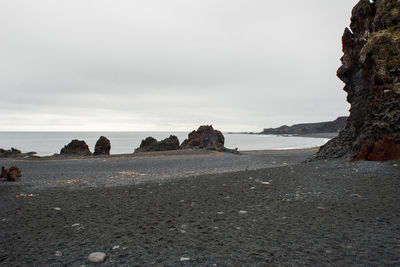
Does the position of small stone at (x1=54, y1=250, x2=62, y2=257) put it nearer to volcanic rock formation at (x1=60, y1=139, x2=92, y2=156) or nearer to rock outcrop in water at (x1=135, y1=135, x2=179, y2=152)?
rock outcrop in water at (x1=135, y1=135, x2=179, y2=152)

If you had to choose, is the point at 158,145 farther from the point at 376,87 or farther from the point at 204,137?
the point at 376,87

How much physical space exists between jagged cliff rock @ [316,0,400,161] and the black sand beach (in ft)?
9.90

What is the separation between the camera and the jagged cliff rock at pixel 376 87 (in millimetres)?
10400

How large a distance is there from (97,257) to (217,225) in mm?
2209

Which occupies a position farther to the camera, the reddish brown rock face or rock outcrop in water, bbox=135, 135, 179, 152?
rock outcrop in water, bbox=135, 135, 179, 152

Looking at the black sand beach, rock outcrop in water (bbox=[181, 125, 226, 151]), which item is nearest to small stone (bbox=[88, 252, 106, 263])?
the black sand beach

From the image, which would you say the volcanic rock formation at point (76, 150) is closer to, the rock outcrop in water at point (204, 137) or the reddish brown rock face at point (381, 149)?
the rock outcrop in water at point (204, 137)

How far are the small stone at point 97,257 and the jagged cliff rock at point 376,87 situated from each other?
37.1 feet

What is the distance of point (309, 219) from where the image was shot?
4.77 meters

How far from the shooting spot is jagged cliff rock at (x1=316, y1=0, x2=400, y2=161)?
10.4 metres

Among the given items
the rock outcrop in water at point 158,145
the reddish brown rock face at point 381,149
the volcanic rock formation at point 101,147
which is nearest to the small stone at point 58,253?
the reddish brown rock face at point 381,149

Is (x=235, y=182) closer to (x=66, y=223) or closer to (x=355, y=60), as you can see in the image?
(x=66, y=223)

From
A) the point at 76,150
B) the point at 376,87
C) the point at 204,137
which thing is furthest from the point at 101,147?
the point at 376,87

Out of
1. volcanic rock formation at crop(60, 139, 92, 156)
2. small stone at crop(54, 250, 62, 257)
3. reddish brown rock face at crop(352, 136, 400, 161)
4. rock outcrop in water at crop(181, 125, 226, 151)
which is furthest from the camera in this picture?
rock outcrop in water at crop(181, 125, 226, 151)
